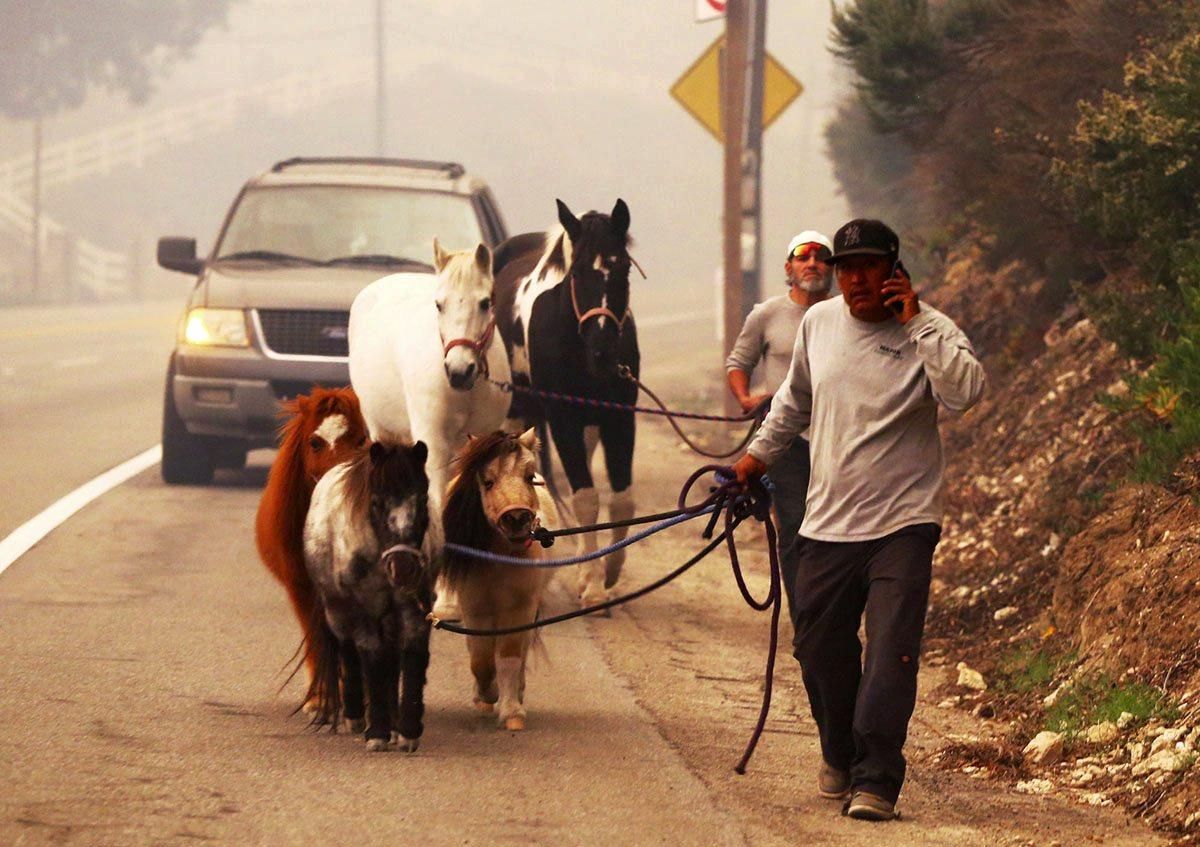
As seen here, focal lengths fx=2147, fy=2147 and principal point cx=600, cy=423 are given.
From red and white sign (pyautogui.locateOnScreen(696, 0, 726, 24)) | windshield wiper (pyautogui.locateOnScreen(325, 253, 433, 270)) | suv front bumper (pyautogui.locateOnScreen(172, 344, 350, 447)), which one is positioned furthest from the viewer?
red and white sign (pyautogui.locateOnScreen(696, 0, 726, 24))

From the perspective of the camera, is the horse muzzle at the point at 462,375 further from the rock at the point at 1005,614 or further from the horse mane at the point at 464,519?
the rock at the point at 1005,614

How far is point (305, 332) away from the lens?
1644 centimetres

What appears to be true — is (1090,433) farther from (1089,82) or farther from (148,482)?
(148,482)

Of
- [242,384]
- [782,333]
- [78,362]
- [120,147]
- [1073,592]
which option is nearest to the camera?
[782,333]

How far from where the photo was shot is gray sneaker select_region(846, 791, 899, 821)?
23.9 feet

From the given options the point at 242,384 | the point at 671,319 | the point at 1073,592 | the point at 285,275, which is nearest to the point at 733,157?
the point at 285,275

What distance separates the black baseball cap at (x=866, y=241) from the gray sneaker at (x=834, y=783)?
183cm

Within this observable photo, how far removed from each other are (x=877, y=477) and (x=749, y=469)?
61 centimetres

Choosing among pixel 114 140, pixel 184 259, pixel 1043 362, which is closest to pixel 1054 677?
pixel 1043 362

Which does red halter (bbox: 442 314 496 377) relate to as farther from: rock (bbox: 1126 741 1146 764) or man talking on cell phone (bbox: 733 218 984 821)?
rock (bbox: 1126 741 1146 764)

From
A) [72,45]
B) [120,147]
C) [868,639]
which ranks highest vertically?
[72,45]

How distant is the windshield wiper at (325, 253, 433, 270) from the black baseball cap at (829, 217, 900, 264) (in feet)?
31.6

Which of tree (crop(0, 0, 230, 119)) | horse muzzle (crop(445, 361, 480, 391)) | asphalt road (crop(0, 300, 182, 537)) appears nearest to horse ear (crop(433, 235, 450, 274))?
horse muzzle (crop(445, 361, 480, 391))

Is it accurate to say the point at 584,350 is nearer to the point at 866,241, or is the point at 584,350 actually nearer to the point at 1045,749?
the point at 1045,749
